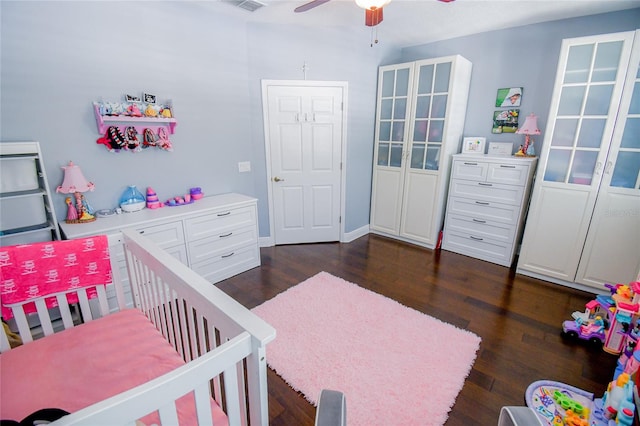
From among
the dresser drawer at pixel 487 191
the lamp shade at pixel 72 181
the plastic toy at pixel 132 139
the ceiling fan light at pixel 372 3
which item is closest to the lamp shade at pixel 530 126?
the dresser drawer at pixel 487 191

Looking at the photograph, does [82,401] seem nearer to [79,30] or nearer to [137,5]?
[79,30]

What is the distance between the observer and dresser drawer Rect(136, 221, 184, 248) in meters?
2.24

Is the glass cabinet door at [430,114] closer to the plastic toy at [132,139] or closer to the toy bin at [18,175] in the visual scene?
the plastic toy at [132,139]

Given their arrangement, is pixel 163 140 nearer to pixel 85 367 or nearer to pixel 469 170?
pixel 85 367

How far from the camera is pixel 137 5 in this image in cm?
223

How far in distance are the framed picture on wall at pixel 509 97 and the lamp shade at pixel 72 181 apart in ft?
13.3

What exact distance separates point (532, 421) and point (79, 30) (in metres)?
3.11

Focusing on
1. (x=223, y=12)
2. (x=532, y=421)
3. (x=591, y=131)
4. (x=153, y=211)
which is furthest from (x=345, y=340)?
(x=223, y=12)

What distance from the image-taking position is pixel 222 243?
8.99ft

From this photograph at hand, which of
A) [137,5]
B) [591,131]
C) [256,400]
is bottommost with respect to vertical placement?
[256,400]

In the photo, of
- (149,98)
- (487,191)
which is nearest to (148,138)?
(149,98)

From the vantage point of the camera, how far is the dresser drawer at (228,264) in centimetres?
266

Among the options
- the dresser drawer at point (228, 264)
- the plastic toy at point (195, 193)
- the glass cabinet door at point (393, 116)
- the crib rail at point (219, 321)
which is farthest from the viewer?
the glass cabinet door at point (393, 116)

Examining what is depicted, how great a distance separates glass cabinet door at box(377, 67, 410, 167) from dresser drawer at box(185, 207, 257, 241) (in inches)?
76.1
